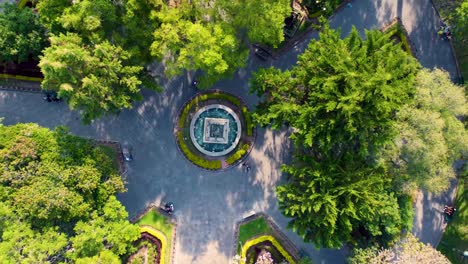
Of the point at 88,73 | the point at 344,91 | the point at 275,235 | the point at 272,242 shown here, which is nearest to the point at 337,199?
the point at 344,91

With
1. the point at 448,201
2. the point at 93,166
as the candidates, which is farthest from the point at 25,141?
the point at 448,201

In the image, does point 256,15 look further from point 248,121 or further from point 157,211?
point 157,211

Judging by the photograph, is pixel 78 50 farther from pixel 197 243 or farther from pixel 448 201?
pixel 448 201

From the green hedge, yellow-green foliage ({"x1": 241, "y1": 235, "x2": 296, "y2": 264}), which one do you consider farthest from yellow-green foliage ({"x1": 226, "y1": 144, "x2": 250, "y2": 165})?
yellow-green foliage ({"x1": 241, "y1": 235, "x2": 296, "y2": 264})

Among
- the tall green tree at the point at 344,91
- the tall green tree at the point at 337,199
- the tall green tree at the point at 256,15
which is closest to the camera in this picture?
the tall green tree at the point at 344,91

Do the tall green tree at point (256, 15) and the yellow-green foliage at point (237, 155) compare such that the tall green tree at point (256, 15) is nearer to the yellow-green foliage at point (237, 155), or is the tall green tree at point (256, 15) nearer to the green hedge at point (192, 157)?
the yellow-green foliage at point (237, 155)

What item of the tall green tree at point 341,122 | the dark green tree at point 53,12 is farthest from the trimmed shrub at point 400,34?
the dark green tree at point 53,12
